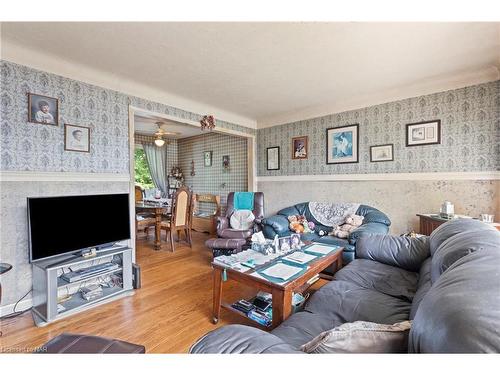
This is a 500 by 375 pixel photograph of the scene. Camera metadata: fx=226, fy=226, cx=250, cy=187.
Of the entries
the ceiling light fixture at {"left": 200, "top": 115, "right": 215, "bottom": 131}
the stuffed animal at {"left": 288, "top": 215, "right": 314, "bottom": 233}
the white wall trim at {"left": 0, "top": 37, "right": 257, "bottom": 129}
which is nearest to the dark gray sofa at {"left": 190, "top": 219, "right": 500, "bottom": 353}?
the stuffed animal at {"left": 288, "top": 215, "right": 314, "bottom": 233}

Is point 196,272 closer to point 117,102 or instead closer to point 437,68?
point 117,102

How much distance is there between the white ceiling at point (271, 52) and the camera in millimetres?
1884

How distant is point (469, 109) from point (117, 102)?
4299 mm

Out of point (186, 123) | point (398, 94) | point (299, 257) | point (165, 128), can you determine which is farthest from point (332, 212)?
point (165, 128)

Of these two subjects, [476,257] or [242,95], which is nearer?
[476,257]

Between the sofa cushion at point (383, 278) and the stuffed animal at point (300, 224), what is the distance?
50.3 inches

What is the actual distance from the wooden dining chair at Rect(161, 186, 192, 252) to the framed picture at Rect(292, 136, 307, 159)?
2139 millimetres

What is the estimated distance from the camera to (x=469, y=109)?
2748 millimetres

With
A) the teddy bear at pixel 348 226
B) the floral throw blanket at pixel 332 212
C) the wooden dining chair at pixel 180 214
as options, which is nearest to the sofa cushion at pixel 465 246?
the teddy bear at pixel 348 226

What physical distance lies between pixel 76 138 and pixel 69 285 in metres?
1.52

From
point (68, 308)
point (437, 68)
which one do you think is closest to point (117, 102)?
point (68, 308)

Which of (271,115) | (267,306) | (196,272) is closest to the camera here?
(267,306)

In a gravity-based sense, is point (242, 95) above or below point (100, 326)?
above

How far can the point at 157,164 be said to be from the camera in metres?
6.54
